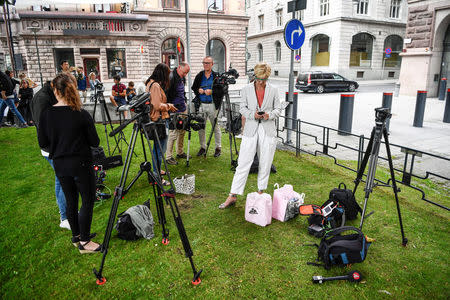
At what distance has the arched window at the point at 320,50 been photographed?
3503 centimetres

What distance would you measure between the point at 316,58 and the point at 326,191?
1364 inches

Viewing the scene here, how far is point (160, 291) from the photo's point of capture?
2986 millimetres

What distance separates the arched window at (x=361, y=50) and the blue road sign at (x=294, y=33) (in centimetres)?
3083

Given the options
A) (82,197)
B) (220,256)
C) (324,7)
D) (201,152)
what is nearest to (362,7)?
(324,7)

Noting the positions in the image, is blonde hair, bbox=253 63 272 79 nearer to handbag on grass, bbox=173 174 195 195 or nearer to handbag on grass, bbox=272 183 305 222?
handbag on grass, bbox=272 183 305 222

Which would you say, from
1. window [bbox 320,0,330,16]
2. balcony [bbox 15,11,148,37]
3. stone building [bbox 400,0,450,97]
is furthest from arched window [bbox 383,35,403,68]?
balcony [bbox 15,11,148,37]

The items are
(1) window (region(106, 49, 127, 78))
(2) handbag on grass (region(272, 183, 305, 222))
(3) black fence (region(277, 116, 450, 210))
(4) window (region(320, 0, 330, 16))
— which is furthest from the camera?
(4) window (region(320, 0, 330, 16))

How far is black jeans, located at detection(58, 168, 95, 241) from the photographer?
11.0 feet

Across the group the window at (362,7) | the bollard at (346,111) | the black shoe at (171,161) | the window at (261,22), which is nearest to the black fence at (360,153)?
the bollard at (346,111)

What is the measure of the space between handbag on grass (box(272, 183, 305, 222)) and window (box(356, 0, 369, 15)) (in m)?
35.6

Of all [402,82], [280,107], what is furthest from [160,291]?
[402,82]

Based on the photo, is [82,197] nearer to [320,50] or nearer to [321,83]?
[321,83]

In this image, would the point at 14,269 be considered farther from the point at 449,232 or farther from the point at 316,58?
the point at 316,58

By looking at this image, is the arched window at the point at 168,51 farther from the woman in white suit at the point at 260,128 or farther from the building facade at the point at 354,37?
the woman in white suit at the point at 260,128
